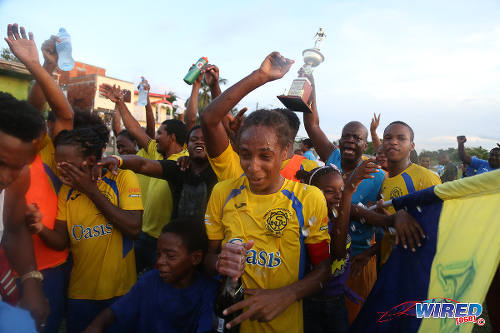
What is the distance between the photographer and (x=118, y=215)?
7.32 feet

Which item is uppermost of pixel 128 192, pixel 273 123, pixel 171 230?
pixel 273 123

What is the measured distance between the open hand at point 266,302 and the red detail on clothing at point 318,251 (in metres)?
0.28

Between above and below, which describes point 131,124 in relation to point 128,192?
above

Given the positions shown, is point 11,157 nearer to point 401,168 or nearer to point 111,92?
point 111,92

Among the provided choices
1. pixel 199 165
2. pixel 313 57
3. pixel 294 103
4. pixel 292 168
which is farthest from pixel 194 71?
pixel 313 57

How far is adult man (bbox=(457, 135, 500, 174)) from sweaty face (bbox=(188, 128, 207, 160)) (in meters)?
6.47

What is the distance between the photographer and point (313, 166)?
3002 millimetres

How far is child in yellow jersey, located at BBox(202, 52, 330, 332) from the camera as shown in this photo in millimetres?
1813

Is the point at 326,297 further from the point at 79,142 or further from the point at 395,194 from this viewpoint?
the point at 79,142

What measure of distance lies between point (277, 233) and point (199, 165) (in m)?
1.65

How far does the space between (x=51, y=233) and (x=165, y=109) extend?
3727cm

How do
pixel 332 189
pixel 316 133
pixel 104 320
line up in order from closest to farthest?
pixel 104 320 < pixel 332 189 < pixel 316 133

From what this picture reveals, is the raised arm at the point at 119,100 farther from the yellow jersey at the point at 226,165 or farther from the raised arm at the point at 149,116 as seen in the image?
the yellow jersey at the point at 226,165

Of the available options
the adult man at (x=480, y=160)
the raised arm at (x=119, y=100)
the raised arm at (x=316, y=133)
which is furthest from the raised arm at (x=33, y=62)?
the adult man at (x=480, y=160)
